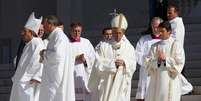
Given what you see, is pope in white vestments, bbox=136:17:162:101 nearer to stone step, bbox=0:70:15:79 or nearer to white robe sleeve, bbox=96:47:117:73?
white robe sleeve, bbox=96:47:117:73

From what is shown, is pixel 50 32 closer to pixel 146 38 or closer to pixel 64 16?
pixel 146 38

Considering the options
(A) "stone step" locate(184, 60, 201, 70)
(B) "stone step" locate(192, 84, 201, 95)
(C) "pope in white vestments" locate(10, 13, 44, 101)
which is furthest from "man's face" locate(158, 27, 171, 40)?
(A) "stone step" locate(184, 60, 201, 70)

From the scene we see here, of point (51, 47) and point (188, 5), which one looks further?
point (188, 5)

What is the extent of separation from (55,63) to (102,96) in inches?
55.6

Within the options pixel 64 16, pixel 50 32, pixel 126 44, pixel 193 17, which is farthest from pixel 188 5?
pixel 50 32

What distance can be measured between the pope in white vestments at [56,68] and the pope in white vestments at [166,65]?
1.30 m

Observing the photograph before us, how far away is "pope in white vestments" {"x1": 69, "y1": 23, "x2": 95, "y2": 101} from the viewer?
13578mm

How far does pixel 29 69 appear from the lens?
41.2 feet

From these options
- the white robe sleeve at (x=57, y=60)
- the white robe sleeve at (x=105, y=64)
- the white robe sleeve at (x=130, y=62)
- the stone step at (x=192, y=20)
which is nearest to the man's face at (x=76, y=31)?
the white robe sleeve at (x=105, y=64)

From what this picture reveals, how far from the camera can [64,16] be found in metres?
20.2

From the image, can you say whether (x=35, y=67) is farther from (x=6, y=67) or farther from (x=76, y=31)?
(x=6, y=67)

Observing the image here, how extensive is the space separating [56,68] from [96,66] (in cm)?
123

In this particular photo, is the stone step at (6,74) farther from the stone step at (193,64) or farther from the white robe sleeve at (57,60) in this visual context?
the white robe sleeve at (57,60)

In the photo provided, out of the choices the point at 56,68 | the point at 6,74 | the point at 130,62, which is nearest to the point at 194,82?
the point at 130,62
